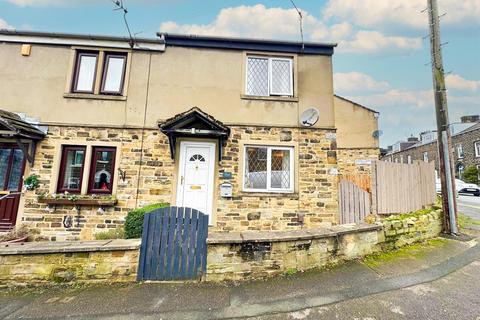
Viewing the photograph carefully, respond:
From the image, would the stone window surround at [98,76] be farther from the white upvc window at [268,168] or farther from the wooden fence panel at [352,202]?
the wooden fence panel at [352,202]

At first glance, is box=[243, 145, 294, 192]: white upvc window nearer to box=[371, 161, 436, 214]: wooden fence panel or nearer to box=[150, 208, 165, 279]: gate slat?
box=[371, 161, 436, 214]: wooden fence panel

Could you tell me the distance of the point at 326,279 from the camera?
348cm

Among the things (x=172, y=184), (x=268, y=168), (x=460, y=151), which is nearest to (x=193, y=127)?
(x=172, y=184)

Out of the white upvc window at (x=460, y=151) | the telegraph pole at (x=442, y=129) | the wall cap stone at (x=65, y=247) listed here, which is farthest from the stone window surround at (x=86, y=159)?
the white upvc window at (x=460, y=151)

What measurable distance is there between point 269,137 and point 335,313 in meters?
4.94

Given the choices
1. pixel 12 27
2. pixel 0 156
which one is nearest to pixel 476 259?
pixel 0 156

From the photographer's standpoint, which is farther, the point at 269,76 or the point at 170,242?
the point at 269,76

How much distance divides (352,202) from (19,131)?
8776mm

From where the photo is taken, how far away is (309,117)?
22.8 feet

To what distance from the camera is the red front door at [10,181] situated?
20.2 ft

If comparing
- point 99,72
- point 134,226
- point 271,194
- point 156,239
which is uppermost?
point 99,72

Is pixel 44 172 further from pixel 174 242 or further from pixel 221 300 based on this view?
pixel 221 300

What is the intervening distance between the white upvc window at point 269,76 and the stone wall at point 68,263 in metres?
5.54

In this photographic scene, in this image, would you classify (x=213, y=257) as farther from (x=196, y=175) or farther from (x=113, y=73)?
(x=113, y=73)
